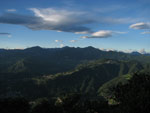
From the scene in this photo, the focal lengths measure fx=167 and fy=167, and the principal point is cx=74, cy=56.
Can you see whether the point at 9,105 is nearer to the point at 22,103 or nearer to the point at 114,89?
the point at 22,103

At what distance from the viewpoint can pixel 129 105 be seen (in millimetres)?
40406

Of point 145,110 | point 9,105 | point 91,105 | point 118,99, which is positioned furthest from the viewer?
point 91,105

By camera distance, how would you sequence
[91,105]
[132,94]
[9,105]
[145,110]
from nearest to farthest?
[145,110] → [132,94] → [9,105] → [91,105]

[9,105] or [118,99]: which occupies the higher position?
[118,99]

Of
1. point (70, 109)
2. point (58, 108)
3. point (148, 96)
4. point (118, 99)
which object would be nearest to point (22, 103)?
point (58, 108)

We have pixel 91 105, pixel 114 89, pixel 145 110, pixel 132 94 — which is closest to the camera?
pixel 145 110

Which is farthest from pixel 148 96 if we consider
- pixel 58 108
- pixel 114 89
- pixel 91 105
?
pixel 58 108

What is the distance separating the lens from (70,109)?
66375mm

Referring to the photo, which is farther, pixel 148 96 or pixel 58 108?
A: pixel 58 108

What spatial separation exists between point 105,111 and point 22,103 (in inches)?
1315

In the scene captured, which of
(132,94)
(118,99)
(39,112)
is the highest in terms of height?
(132,94)

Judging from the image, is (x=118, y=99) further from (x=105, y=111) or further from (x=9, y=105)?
(x=9, y=105)

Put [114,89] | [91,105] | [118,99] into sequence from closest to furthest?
[118,99], [114,89], [91,105]

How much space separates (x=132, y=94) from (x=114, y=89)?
13088 millimetres
